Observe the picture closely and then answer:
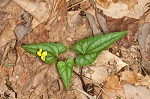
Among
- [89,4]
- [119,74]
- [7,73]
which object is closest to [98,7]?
[89,4]

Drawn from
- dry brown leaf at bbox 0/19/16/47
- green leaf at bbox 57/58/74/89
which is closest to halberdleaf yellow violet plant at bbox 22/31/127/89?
green leaf at bbox 57/58/74/89

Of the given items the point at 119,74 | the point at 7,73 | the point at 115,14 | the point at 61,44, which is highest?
the point at 115,14

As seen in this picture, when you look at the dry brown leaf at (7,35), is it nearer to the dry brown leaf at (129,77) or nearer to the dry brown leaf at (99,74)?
the dry brown leaf at (99,74)

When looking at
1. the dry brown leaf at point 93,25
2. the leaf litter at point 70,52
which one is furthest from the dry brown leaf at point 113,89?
the dry brown leaf at point 93,25

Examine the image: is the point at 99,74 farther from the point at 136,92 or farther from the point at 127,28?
the point at 127,28

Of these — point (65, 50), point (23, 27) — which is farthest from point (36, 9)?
point (65, 50)

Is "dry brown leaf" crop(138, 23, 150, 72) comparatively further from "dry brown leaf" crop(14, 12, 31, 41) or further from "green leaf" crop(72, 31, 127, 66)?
"dry brown leaf" crop(14, 12, 31, 41)

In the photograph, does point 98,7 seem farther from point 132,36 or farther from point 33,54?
point 33,54
